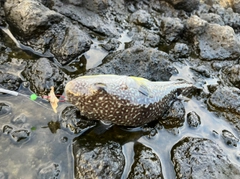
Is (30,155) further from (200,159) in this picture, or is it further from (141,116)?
(200,159)

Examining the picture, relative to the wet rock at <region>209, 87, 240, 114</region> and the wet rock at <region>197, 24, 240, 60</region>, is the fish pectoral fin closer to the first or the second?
the wet rock at <region>209, 87, 240, 114</region>

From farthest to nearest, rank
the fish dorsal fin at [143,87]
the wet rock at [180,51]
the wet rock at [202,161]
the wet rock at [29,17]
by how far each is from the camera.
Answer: the wet rock at [180,51] < the wet rock at [29,17] < the fish dorsal fin at [143,87] < the wet rock at [202,161]

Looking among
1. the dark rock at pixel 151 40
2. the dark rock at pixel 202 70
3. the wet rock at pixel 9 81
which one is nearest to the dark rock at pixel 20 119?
the wet rock at pixel 9 81

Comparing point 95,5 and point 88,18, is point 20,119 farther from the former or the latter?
point 95,5

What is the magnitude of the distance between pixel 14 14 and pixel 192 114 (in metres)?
3.38

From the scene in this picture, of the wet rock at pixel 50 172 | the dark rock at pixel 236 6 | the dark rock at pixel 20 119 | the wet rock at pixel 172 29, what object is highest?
the dark rock at pixel 236 6

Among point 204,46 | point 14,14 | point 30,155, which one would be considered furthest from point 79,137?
point 204,46

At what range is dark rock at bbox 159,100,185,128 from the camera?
393 centimetres

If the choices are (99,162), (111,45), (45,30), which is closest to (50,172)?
(99,162)

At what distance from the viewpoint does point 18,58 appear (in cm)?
434

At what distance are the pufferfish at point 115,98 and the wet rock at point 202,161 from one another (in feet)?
2.14

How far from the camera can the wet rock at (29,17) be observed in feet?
14.2

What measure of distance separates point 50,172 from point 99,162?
64 cm

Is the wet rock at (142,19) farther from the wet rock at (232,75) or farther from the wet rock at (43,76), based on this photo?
the wet rock at (43,76)
